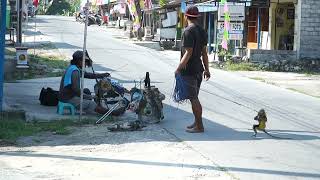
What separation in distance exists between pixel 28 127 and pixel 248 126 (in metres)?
3.70

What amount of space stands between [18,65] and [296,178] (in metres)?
13.0

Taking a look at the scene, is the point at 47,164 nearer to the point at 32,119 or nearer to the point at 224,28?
the point at 32,119

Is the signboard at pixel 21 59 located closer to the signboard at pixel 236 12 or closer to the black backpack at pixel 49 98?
the black backpack at pixel 49 98

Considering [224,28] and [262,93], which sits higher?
[224,28]

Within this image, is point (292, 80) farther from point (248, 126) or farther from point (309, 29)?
point (248, 126)

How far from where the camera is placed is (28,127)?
962 cm

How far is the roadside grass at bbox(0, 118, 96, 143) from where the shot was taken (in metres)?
8.96

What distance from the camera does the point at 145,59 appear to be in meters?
25.3

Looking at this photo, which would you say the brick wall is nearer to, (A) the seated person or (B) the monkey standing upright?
(A) the seated person

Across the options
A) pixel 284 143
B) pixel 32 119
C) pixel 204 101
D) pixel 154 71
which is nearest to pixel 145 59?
pixel 154 71

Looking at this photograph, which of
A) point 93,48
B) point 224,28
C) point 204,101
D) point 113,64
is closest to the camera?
point 204,101

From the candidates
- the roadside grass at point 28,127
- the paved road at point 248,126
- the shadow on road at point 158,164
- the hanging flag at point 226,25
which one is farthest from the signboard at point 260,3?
the shadow on road at point 158,164

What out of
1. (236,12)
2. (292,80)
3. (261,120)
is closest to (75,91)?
(261,120)

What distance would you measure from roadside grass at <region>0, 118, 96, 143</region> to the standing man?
2051 millimetres
